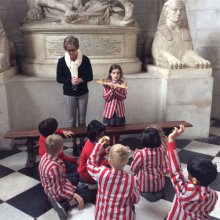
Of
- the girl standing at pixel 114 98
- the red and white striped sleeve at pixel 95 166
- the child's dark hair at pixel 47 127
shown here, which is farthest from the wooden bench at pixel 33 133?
the red and white striped sleeve at pixel 95 166

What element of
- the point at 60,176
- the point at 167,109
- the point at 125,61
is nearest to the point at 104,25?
the point at 125,61

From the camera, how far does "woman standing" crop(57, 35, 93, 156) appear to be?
2768mm

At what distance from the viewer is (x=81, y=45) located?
12.3ft

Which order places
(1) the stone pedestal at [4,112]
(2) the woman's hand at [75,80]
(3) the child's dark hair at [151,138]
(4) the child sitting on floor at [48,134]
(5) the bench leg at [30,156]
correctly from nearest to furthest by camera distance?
(3) the child's dark hair at [151,138]
(4) the child sitting on floor at [48,134]
(2) the woman's hand at [75,80]
(5) the bench leg at [30,156]
(1) the stone pedestal at [4,112]

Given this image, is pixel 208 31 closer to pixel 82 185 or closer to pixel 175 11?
pixel 175 11

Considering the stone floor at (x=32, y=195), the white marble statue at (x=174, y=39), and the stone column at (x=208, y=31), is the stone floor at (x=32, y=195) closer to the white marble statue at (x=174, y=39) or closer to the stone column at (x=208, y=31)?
the white marble statue at (x=174, y=39)

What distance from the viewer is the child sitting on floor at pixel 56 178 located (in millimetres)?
1950

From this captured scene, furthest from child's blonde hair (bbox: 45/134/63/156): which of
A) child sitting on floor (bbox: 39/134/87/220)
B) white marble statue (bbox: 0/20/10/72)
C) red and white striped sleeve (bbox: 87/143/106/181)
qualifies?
white marble statue (bbox: 0/20/10/72)

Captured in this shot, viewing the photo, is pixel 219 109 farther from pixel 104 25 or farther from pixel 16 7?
pixel 16 7

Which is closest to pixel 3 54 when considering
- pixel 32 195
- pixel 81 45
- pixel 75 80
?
pixel 81 45

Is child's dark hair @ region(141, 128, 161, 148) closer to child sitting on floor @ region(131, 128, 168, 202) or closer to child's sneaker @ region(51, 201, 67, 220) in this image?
child sitting on floor @ region(131, 128, 168, 202)

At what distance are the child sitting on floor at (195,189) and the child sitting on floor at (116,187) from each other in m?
A: 0.25

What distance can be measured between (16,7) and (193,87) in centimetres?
296

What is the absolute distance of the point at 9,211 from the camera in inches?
84.9
